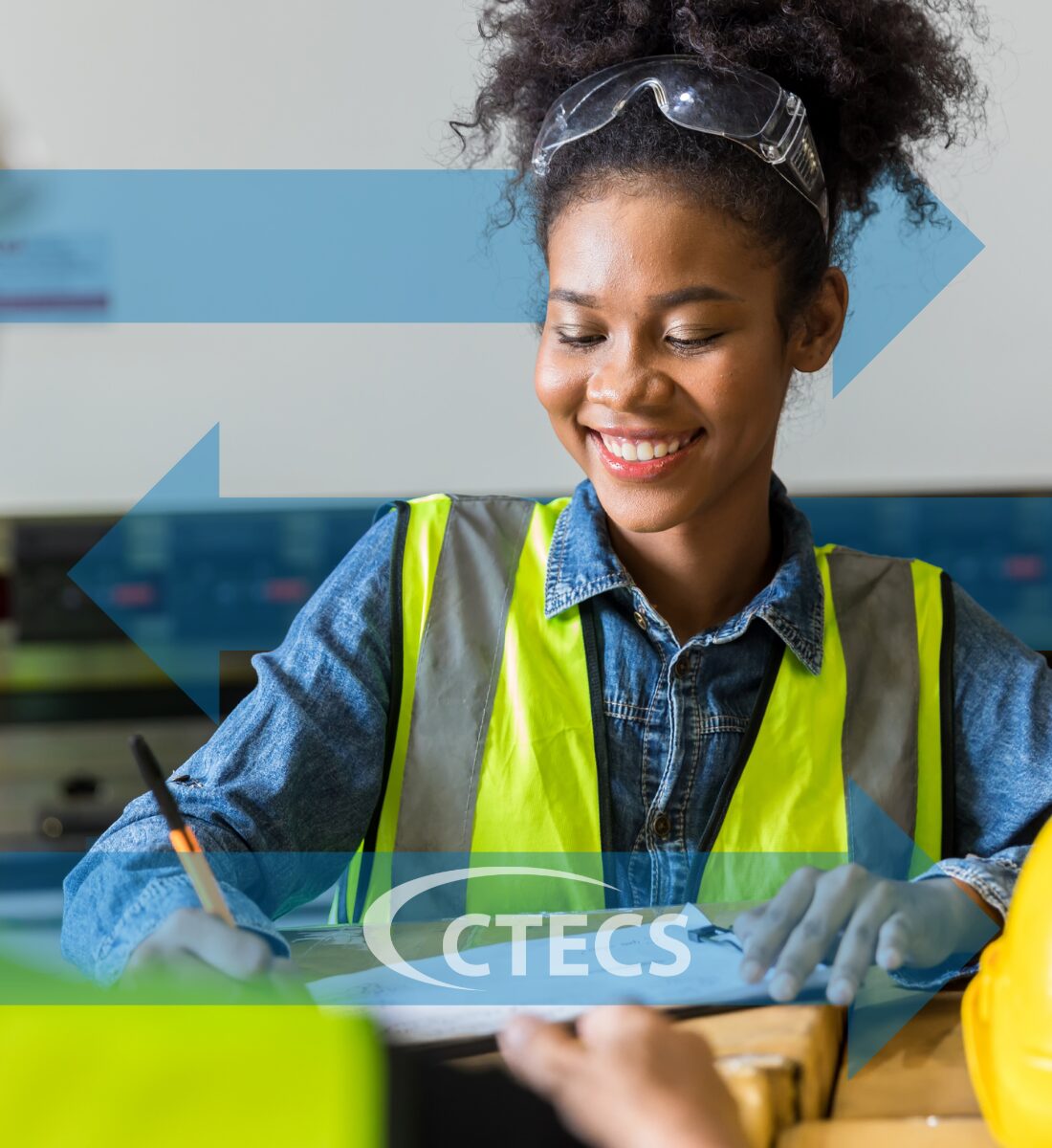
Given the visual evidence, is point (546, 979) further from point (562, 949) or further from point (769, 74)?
point (769, 74)

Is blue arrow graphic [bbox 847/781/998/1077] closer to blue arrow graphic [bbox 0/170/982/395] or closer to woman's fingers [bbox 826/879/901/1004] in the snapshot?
woman's fingers [bbox 826/879/901/1004]

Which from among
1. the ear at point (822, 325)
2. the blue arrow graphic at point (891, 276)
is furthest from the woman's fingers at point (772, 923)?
the blue arrow graphic at point (891, 276)

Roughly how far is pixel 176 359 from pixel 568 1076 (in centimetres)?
130

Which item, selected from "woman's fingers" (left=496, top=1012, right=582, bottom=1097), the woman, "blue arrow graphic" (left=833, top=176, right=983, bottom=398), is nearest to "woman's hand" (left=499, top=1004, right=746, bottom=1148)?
"woman's fingers" (left=496, top=1012, right=582, bottom=1097)

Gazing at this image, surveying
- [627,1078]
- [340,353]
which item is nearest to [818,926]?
[627,1078]

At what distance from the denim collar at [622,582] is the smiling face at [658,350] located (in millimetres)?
50

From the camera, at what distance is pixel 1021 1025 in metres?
0.52

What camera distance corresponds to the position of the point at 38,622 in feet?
5.58

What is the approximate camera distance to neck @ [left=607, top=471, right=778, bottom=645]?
1050 mm

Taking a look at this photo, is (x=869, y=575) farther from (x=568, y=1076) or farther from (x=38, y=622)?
(x=38, y=622)

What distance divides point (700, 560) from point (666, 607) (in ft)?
0.15

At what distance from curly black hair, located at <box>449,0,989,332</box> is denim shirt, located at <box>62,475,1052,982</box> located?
0.24 m

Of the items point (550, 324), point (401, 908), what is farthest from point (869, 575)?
point (401, 908)

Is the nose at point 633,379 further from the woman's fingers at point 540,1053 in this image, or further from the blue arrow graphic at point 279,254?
the blue arrow graphic at point 279,254
